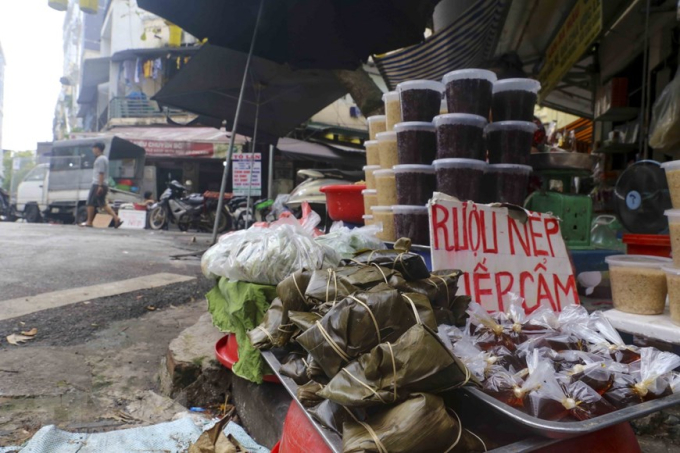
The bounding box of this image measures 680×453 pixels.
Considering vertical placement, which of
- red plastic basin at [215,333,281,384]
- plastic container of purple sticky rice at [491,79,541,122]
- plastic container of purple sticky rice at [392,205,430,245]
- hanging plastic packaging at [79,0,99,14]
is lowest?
red plastic basin at [215,333,281,384]

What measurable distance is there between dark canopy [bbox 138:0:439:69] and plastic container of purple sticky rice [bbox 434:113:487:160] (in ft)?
6.95

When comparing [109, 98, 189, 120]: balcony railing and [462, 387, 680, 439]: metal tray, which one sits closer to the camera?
[462, 387, 680, 439]: metal tray

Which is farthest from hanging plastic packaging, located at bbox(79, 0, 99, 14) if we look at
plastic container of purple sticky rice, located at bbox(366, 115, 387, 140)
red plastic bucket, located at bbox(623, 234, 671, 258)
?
red plastic bucket, located at bbox(623, 234, 671, 258)

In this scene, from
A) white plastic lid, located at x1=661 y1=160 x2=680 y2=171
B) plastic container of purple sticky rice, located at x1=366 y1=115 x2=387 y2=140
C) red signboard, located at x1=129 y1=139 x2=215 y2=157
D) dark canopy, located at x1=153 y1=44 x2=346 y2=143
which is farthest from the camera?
red signboard, located at x1=129 y1=139 x2=215 y2=157

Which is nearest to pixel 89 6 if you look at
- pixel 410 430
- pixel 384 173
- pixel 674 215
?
pixel 384 173

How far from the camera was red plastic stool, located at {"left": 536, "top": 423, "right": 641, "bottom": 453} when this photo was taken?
1.12 m

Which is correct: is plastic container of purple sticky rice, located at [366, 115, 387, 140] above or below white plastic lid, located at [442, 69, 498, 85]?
below

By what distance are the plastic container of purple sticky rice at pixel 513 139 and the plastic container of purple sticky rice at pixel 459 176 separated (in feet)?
0.63

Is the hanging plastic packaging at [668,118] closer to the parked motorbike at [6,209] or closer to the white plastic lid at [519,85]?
the white plastic lid at [519,85]

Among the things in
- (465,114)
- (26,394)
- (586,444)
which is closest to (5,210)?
(26,394)

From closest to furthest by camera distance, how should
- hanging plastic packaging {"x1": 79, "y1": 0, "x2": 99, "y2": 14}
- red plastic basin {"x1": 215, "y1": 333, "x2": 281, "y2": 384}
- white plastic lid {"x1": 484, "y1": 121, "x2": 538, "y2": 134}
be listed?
red plastic basin {"x1": 215, "y1": 333, "x2": 281, "y2": 384}
white plastic lid {"x1": 484, "y1": 121, "x2": 538, "y2": 134}
hanging plastic packaging {"x1": 79, "y1": 0, "x2": 99, "y2": 14}

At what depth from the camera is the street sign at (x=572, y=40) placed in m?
4.48

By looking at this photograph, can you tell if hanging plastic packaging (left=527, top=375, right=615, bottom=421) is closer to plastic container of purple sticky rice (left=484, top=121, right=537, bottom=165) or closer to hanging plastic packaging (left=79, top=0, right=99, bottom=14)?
plastic container of purple sticky rice (left=484, top=121, right=537, bottom=165)

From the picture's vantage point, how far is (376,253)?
183 centimetres
